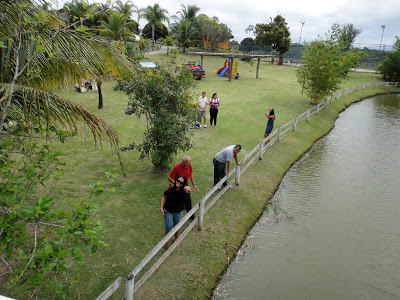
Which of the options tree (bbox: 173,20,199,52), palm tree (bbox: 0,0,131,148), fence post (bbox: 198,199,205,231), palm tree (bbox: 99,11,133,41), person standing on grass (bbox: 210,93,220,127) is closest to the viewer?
palm tree (bbox: 0,0,131,148)

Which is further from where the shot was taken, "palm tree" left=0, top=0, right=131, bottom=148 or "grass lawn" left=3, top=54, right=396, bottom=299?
"grass lawn" left=3, top=54, right=396, bottom=299

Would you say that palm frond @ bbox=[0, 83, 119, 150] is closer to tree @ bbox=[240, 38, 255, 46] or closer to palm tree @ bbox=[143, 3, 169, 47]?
palm tree @ bbox=[143, 3, 169, 47]

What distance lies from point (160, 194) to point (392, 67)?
39.2m

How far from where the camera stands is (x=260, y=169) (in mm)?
11438

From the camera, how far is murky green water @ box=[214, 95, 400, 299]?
21.2 ft

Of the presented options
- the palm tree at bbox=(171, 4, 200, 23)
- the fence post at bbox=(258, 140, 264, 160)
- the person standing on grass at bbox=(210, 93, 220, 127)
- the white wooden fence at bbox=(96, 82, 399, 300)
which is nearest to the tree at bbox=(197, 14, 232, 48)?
the palm tree at bbox=(171, 4, 200, 23)

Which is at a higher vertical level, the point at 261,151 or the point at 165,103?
the point at 165,103

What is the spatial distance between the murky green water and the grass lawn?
0.50 m

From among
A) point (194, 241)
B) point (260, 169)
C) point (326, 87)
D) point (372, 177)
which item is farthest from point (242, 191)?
point (326, 87)

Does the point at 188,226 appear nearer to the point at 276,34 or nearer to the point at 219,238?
the point at 219,238

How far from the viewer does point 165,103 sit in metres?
8.71

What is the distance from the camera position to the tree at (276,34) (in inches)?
1850

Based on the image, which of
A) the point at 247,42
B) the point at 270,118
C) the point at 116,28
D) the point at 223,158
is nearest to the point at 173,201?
the point at 223,158

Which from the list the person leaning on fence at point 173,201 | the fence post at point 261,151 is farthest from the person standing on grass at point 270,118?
the person leaning on fence at point 173,201
